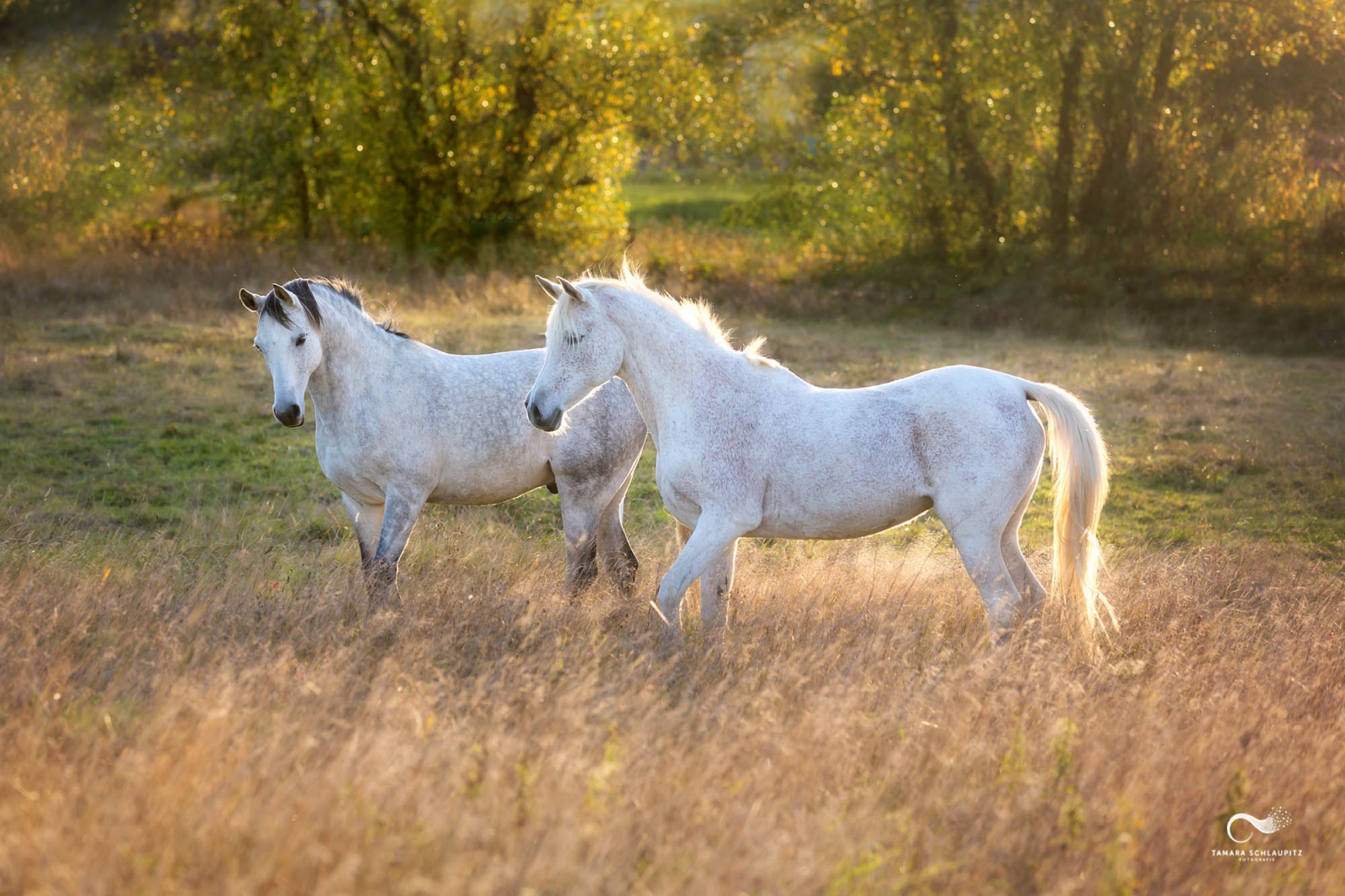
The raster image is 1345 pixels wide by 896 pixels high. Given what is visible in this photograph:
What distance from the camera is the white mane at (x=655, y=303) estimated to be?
197 inches

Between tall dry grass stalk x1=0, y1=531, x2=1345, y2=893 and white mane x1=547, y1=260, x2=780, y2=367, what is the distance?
1.39 meters

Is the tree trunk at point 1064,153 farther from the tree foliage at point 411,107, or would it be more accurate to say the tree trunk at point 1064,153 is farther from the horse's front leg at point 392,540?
the horse's front leg at point 392,540

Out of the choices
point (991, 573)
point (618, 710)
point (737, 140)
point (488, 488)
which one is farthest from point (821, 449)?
point (737, 140)

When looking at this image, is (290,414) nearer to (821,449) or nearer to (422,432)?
(422,432)

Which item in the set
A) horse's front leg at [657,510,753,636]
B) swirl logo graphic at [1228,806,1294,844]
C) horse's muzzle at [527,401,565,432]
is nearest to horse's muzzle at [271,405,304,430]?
horse's muzzle at [527,401,565,432]

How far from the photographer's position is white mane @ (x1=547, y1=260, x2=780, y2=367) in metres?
5.01

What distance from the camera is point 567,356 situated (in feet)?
16.5

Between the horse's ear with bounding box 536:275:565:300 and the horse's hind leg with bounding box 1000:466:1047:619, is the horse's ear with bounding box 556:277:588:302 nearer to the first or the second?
the horse's ear with bounding box 536:275:565:300

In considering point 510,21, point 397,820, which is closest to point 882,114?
point 510,21

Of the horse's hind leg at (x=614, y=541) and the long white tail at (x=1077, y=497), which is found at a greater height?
the long white tail at (x=1077, y=497)

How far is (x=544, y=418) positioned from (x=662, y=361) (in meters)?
0.65

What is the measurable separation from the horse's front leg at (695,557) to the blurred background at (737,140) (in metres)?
14.4

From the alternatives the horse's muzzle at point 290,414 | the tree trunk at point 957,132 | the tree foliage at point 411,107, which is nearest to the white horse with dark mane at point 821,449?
the horse's muzzle at point 290,414

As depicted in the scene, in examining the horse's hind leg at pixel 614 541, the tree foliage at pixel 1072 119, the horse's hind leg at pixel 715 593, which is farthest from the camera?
the tree foliage at pixel 1072 119
